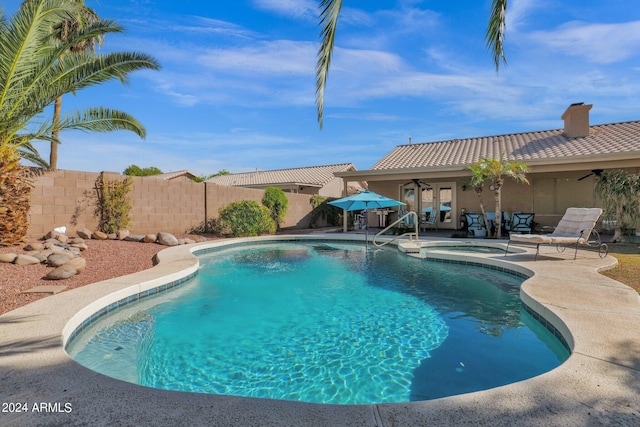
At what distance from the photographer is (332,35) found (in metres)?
3.24

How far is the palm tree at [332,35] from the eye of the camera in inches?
122

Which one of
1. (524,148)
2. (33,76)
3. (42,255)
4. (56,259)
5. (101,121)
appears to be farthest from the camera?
(524,148)

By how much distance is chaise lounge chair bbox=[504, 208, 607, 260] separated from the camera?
823 centimetres

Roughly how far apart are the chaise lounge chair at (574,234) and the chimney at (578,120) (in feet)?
30.5

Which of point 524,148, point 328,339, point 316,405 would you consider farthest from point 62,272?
point 524,148

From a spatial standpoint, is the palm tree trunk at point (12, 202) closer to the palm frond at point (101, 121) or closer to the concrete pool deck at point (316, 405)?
the palm frond at point (101, 121)

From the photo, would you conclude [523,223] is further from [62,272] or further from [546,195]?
[62,272]

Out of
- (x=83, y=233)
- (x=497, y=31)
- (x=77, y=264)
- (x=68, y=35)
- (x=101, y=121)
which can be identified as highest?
(x=68, y=35)

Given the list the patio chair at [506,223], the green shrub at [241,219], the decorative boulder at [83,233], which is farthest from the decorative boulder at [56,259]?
the patio chair at [506,223]

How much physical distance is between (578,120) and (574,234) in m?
10.6

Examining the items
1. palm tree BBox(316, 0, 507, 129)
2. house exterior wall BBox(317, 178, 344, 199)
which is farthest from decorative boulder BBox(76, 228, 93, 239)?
house exterior wall BBox(317, 178, 344, 199)

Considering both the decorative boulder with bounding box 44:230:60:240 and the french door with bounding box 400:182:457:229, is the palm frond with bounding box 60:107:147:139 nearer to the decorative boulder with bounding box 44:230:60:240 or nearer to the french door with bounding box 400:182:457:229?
the decorative boulder with bounding box 44:230:60:240

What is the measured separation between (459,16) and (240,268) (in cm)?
724

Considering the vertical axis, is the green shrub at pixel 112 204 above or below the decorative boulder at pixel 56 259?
above
